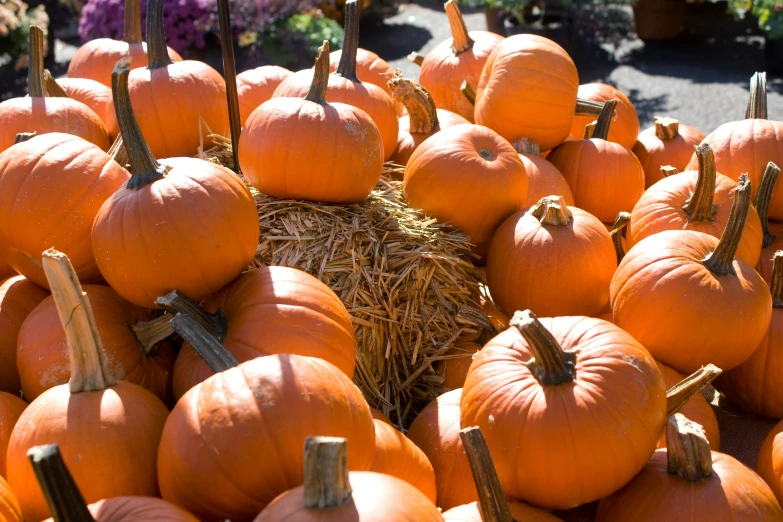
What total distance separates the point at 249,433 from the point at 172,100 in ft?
5.85

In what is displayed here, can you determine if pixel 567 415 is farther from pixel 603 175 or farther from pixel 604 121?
pixel 604 121

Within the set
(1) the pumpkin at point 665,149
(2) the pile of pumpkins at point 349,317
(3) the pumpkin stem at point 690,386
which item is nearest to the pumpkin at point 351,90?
(2) the pile of pumpkins at point 349,317

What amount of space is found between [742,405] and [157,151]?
7.88 feet

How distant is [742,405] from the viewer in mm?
2527

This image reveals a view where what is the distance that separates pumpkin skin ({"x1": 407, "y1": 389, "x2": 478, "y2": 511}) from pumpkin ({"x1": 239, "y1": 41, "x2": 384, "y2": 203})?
85 cm

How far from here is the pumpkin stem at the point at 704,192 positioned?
7.98 feet

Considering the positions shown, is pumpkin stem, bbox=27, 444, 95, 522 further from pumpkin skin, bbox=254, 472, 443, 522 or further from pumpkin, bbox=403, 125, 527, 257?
pumpkin, bbox=403, 125, 527, 257

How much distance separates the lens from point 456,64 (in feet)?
12.0

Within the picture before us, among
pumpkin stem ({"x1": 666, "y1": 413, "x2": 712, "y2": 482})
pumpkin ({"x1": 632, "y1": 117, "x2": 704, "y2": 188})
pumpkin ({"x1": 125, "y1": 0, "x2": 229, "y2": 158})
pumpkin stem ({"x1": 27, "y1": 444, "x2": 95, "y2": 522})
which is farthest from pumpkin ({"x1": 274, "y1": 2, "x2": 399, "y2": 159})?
pumpkin stem ({"x1": 27, "y1": 444, "x2": 95, "y2": 522})

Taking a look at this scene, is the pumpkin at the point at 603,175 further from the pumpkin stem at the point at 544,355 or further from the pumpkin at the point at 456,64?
the pumpkin stem at the point at 544,355

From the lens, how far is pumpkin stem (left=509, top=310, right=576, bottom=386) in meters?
1.65

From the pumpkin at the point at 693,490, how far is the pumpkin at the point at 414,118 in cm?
176

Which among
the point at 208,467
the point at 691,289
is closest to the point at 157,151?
the point at 208,467

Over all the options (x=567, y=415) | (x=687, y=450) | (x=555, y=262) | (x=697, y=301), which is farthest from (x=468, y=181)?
(x=687, y=450)
